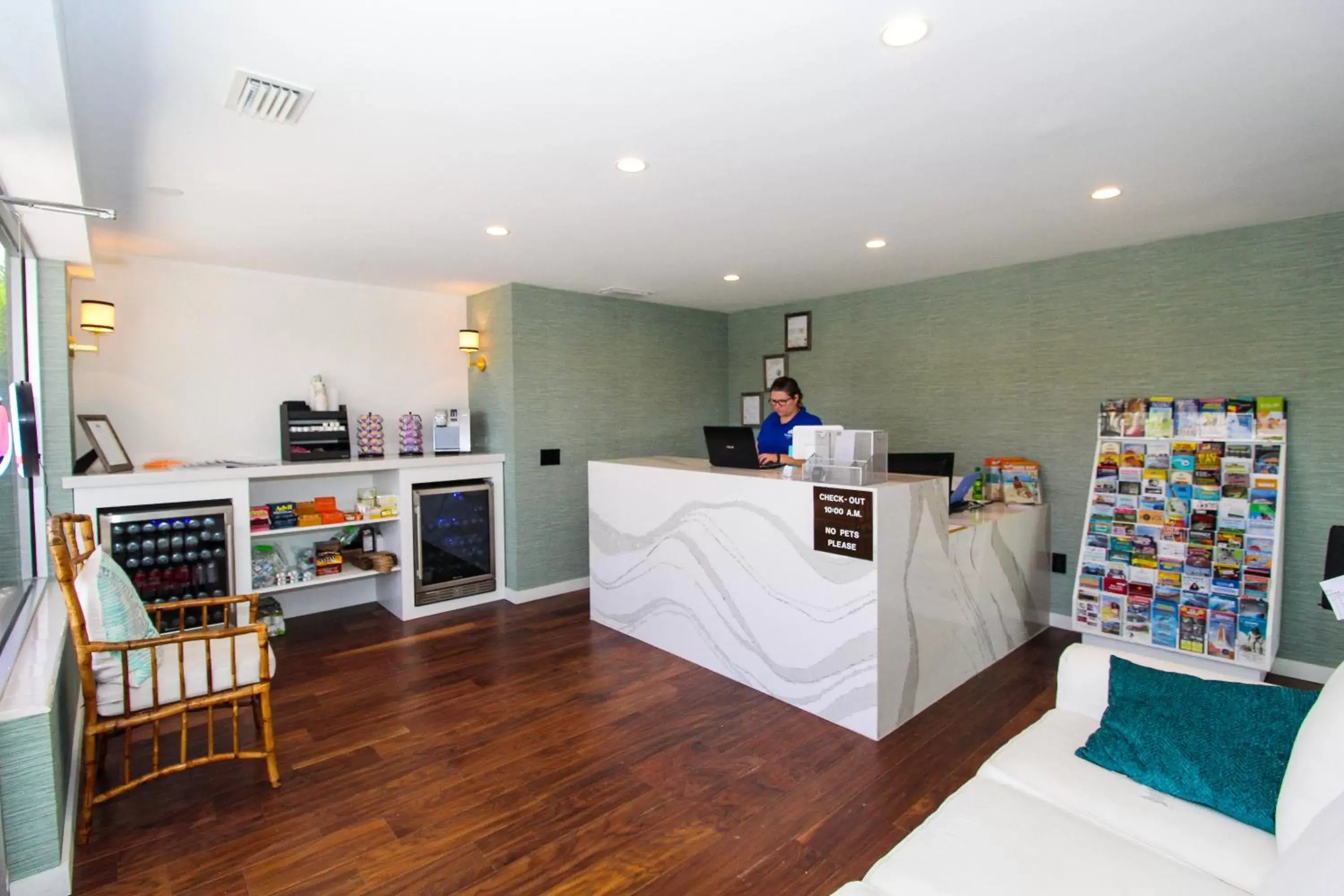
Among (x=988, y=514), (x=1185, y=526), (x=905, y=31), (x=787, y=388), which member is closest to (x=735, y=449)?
(x=787, y=388)

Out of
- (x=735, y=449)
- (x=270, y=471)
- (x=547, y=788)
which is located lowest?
(x=547, y=788)

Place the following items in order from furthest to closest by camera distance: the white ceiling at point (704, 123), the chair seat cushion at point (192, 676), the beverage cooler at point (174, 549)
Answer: the beverage cooler at point (174, 549)
the chair seat cushion at point (192, 676)
the white ceiling at point (704, 123)

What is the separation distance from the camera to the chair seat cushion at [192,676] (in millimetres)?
2322

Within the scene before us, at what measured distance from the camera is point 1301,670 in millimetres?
3465

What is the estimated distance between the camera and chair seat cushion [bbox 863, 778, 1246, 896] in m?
1.36

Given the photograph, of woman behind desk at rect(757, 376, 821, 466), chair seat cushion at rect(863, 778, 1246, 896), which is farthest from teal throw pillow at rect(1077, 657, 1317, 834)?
woman behind desk at rect(757, 376, 821, 466)

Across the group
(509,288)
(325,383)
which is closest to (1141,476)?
(509,288)

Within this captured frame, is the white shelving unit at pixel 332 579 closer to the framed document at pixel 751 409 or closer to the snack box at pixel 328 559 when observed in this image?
the snack box at pixel 328 559

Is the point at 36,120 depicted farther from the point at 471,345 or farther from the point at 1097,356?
the point at 1097,356

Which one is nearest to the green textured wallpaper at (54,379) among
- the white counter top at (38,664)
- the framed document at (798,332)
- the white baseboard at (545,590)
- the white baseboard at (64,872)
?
the white counter top at (38,664)

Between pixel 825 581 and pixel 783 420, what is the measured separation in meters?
1.52

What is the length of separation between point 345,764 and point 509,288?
3.25 m

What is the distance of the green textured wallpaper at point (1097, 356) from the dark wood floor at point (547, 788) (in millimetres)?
1372

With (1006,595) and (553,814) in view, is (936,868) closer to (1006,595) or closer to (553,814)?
(553,814)
